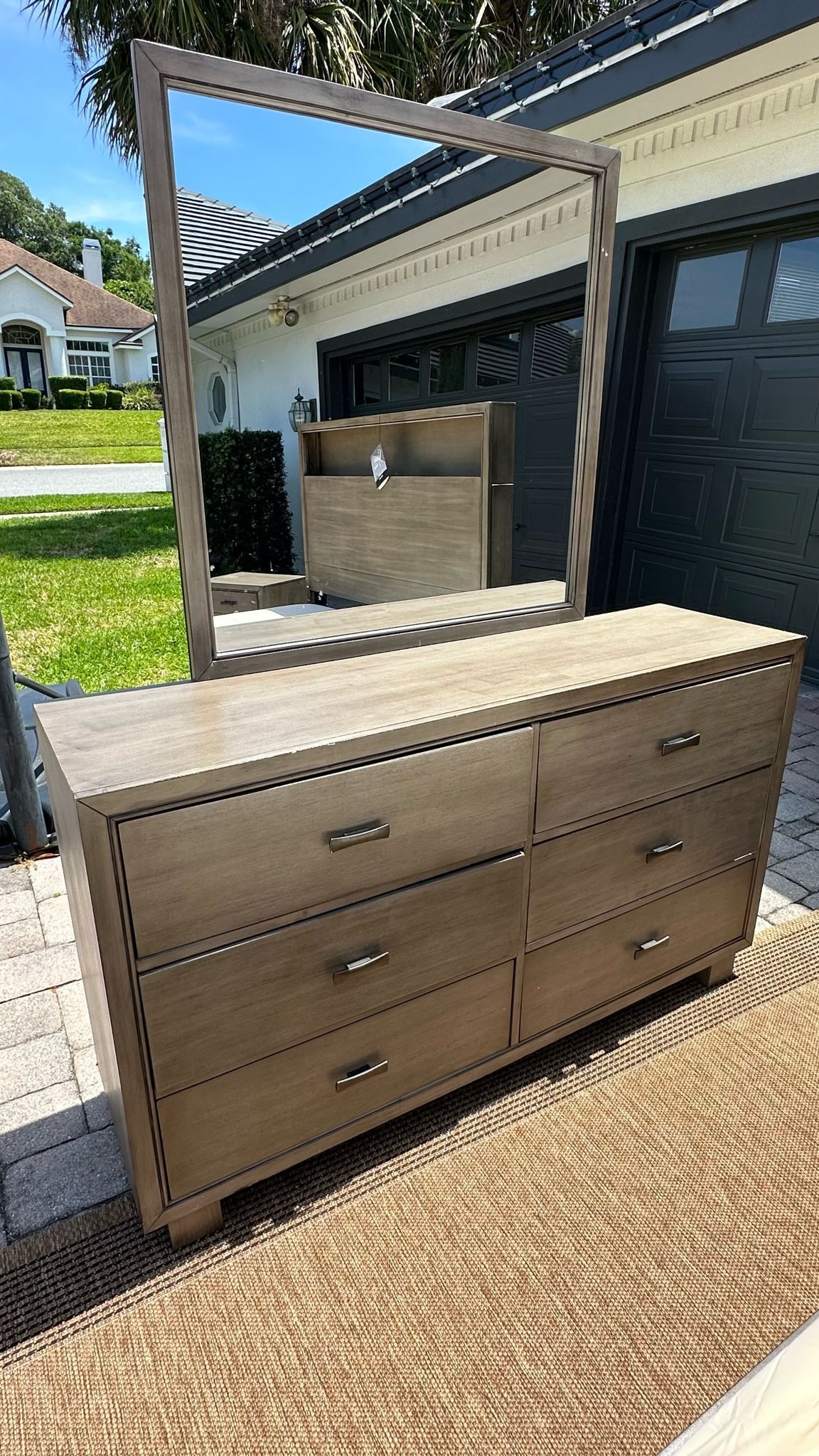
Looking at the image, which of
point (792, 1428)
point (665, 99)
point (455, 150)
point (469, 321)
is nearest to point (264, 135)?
point (455, 150)

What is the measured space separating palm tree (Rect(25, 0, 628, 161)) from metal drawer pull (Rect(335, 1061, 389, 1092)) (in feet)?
26.7

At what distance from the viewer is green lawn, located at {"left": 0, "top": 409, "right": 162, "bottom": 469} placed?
166 centimetres

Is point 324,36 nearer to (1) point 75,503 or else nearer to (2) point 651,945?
(1) point 75,503

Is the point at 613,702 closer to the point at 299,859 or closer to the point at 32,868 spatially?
the point at 299,859

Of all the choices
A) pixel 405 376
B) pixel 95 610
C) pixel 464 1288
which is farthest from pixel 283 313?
pixel 95 610

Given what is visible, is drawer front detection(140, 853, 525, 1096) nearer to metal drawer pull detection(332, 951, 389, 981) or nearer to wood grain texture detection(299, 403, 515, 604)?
metal drawer pull detection(332, 951, 389, 981)

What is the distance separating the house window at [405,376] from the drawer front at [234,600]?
26.0 inches

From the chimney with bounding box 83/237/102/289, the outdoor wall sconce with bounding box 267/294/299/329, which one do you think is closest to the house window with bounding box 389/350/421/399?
the outdoor wall sconce with bounding box 267/294/299/329

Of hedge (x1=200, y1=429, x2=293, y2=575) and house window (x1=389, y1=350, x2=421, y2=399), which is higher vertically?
house window (x1=389, y1=350, x2=421, y2=399)

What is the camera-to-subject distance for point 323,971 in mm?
1237

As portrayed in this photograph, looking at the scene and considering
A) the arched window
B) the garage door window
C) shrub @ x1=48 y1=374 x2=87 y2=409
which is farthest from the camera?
the arched window

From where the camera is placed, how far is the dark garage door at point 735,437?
3734mm

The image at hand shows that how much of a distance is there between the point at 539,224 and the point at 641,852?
5.22 feet

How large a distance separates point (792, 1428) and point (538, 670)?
42.2 inches
